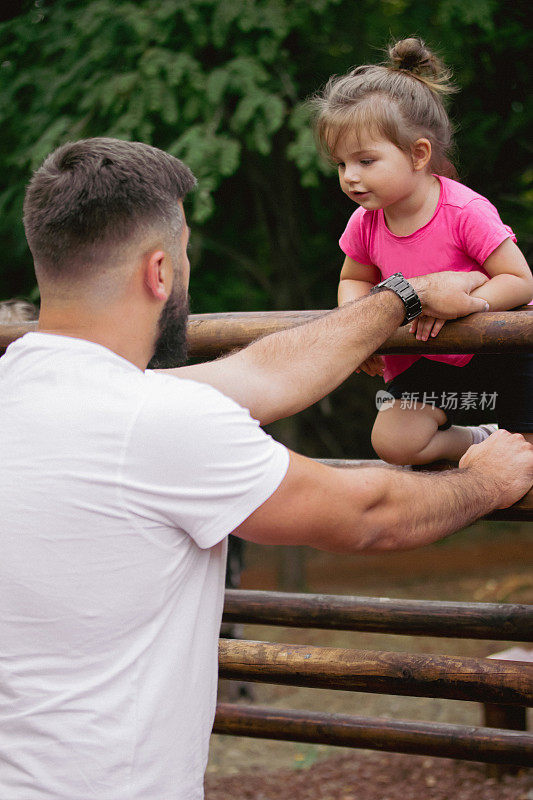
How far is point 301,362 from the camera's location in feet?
6.32

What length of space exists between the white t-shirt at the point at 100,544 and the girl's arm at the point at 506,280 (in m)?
0.90

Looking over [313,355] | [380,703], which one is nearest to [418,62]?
[313,355]

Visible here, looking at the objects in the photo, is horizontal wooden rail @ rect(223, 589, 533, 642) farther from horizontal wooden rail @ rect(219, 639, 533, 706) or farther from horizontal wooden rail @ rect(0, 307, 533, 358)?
horizontal wooden rail @ rect(0, 307, 533, 358)

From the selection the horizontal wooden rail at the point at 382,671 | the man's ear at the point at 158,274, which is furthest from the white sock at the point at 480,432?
the man's ear at the point at 158,274

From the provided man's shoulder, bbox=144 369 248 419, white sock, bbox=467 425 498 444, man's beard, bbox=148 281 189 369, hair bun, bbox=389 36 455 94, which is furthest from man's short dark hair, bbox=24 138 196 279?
white sock, bbox=467 425 498 444

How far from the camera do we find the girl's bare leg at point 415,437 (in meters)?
2.31

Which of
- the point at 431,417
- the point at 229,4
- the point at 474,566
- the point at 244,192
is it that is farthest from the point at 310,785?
the point at 474,566

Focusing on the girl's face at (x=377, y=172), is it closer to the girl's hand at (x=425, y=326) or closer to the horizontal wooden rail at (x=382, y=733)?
the girl's hand at (x=425, y=326)

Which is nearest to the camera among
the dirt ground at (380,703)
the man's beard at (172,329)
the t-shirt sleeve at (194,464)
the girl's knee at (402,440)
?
the t-shirt sleeve at (194,464)

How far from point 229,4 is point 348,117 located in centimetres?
343

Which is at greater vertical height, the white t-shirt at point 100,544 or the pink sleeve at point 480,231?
the pink sleeve at point 480,231

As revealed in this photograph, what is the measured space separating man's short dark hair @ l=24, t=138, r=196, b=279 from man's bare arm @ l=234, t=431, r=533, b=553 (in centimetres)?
50

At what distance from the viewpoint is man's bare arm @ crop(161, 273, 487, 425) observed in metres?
1.92

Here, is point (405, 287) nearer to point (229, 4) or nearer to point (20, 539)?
point (20, 539)
